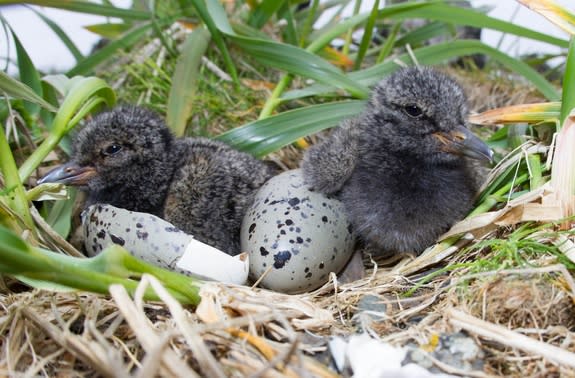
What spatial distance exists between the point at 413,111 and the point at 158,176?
0.94 metres

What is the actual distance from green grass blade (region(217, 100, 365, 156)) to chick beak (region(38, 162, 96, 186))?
54 centimetres

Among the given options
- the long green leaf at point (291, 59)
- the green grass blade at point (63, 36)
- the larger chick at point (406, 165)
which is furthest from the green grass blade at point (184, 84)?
the larger chick at point (406, 165)

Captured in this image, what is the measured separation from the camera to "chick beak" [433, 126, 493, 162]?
6.67ft

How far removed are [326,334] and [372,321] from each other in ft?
0.44

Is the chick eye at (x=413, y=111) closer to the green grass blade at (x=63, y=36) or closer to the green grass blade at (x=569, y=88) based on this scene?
the green grass blade at (x=569, y=88)

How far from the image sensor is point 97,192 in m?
2.30

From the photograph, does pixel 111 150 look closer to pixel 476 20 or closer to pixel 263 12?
pixel 263 12

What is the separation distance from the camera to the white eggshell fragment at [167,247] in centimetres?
196

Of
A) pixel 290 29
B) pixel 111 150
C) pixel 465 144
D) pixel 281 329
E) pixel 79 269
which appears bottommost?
pixel 281 329

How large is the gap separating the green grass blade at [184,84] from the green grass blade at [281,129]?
0.25 m

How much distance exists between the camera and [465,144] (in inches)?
81.0

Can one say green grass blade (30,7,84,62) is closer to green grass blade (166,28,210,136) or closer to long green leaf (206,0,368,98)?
green grass blade (166,28,210,136)

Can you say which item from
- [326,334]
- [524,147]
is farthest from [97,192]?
[524,147]

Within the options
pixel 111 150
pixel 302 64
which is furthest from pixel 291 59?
pixel 111 150
